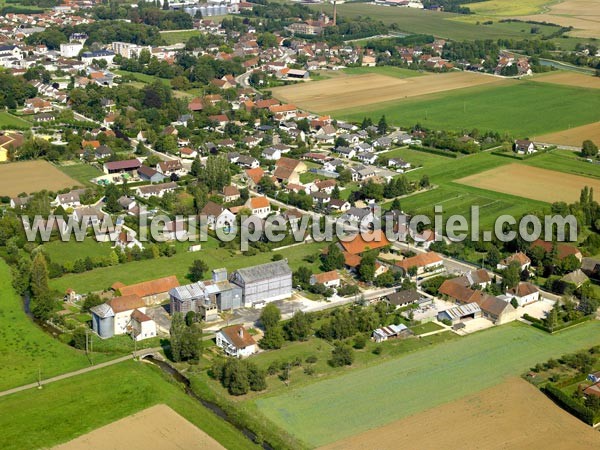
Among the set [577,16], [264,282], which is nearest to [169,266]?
[264,282]

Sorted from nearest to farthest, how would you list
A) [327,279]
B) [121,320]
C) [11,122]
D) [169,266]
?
[121,320], [327,279], [169,266], [11,122]

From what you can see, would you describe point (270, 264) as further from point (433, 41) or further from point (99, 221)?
point (433, 41)

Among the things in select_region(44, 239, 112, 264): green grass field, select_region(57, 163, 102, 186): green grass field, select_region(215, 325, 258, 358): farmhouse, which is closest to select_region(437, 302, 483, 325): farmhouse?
select_region(215, 325, 258, 358): farmhouse

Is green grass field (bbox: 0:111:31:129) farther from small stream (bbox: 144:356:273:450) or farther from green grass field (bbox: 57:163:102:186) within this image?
small stream (bbox: 144:356:273:450)

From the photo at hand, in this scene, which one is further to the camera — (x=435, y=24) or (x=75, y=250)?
(x=435, y=24)

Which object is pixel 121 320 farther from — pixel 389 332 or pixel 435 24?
pixel 435 24

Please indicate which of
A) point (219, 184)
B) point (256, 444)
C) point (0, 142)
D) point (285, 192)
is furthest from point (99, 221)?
point (256, 444)
